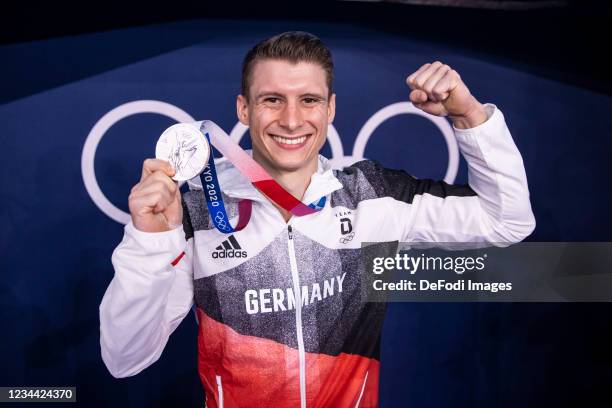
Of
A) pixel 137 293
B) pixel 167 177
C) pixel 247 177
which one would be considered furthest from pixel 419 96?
pixel 137 293

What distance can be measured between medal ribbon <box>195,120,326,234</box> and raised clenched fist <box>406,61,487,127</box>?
0.43m

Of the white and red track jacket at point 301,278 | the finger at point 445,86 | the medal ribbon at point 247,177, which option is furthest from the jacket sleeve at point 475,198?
the medal ribbon at point 247,177

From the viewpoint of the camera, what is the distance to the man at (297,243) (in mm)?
1573

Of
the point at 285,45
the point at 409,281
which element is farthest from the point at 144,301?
the point at 409,281

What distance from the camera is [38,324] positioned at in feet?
7.68

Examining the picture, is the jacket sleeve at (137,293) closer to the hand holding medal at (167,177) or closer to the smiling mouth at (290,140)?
the hand holding medal at (167,177)

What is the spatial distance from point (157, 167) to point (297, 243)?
50 centimetres

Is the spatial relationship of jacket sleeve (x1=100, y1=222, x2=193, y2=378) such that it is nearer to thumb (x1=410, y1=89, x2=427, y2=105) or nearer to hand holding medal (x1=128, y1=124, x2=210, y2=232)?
hand holding medal (x1=128, y1=124, x2=210, y2=232)

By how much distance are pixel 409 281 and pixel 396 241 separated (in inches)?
26.1

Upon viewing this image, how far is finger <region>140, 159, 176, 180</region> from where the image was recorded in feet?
4.25

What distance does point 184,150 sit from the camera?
4.48 feet

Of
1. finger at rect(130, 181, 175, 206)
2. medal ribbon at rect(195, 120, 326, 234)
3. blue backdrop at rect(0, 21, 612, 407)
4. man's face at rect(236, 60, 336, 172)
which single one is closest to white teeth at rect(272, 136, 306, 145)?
man's face at rect(236, 60, 336, 172)
